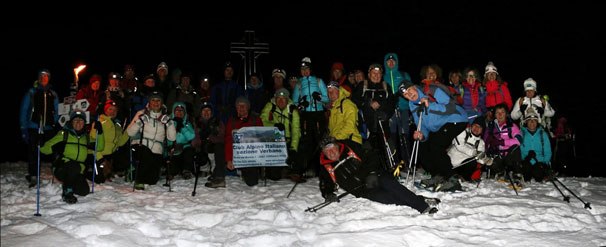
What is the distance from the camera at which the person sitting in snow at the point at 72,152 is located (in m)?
6.57

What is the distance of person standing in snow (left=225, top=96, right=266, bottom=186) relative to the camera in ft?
26.8

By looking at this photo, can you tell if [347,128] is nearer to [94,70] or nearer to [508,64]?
[94,70]

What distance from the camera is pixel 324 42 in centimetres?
8838

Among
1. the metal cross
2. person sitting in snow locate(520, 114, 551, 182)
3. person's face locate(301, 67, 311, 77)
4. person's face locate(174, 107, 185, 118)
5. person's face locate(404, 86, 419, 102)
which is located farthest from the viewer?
the metal cross

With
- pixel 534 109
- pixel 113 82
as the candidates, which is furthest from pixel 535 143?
pixel 113 82

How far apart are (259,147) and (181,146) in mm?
2096

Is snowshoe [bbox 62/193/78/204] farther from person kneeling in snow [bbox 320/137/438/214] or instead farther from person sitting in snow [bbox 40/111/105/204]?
person kneeling in snow [bbox 320/137/438/214]

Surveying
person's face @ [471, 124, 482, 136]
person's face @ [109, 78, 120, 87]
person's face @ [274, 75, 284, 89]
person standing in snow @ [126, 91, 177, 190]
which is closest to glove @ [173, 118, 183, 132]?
person standing in snow @ [126, 91, 177, 190]

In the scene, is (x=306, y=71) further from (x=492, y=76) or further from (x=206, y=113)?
(x=492, y=76)

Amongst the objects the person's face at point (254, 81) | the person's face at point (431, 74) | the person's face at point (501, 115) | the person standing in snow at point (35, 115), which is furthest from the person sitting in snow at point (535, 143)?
the person standing in snow at point (35, 115)

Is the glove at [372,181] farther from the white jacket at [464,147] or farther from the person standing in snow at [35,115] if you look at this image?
the person standing in snow at [35,115]

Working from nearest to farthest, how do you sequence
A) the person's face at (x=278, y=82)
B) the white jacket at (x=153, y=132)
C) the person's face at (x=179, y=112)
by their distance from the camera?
1. the white jacket at (x=153, y=132)
2. the person's face at (x=179, y=112)
3. the person's face at (x=278, y=82)

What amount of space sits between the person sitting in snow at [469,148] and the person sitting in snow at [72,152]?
639 centimetres

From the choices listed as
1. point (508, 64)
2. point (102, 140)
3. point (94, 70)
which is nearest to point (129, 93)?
point (102, 140)
